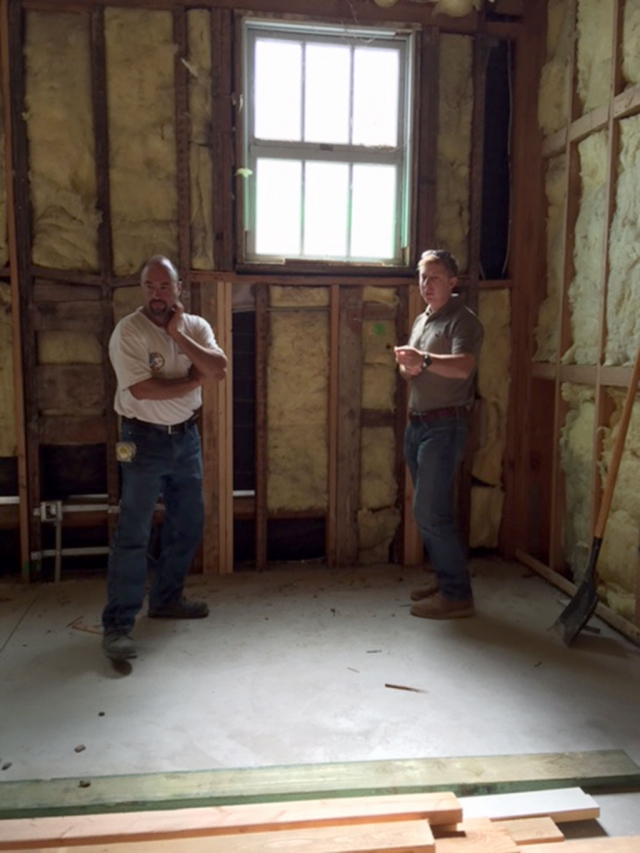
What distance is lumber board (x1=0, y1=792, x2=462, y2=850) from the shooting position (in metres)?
1.73

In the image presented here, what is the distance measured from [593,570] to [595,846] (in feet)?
4.28

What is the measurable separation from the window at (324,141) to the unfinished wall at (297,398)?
0.28 meters

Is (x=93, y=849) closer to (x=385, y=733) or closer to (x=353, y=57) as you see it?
(x=385, y=733)

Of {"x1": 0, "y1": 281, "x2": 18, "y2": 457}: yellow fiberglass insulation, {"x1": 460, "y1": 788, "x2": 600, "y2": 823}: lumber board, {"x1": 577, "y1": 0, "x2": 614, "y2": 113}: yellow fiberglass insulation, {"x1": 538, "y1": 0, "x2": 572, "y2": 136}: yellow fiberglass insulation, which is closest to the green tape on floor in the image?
{"x1": 460, "y1": 788, "x2": 600, "y2": 823}: lumber board

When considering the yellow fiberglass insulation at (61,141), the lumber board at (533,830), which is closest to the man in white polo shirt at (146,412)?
the yellow fiberglass insulation at (61,141)

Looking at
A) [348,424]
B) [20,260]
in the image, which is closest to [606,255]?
[348,424]

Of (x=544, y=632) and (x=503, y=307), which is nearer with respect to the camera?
(x=544, y=632)

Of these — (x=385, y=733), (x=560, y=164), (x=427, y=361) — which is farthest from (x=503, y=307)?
(x=385, y=733)

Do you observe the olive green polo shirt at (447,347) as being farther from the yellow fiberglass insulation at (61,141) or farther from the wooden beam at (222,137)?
the yellow fiberglass insulation at (61,141)

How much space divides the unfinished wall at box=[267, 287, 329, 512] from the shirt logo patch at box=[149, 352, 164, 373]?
94 centimetres

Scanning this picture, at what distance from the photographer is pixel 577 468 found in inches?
135

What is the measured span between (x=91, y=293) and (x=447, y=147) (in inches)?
79.4

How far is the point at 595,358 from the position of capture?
322 centimetres

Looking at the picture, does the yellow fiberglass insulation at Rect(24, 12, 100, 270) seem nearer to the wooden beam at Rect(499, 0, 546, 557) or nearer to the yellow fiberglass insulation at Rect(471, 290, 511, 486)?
the yellow fiberglass insulation at Rect(471, 290, 511, 486)
